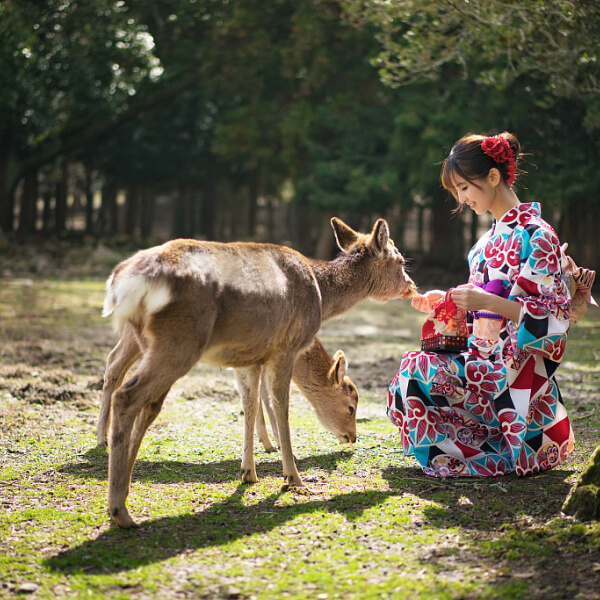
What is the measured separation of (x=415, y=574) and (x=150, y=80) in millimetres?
25294

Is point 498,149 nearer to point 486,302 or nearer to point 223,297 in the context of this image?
point 486,302

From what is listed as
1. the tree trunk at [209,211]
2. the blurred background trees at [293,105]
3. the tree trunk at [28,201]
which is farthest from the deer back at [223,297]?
the tree trunk at [209,211]

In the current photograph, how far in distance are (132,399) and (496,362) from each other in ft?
7.75

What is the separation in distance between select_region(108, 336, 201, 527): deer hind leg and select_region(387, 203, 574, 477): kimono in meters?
1.69

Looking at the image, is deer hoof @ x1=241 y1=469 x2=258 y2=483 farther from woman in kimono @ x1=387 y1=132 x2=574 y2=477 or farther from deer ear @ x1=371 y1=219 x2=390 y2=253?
deer ear @ x1=371 y1=219 x2=390 y2=253

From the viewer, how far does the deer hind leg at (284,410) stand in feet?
14.4

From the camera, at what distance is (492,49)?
360 inches

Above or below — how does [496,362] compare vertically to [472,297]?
below

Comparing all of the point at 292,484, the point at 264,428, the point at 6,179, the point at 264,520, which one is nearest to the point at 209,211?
the point at 6,179

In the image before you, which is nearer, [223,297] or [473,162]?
[223,297]

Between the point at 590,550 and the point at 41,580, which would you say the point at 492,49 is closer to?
the point at 590,550

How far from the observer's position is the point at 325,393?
18.6ft

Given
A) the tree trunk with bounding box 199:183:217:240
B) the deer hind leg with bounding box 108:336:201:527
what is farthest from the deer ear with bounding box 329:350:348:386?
the tree trunk with bounding box 199:183:217:240

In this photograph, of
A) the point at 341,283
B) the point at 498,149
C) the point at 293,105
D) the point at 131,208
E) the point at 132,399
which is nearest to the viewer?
the point at 132,399
